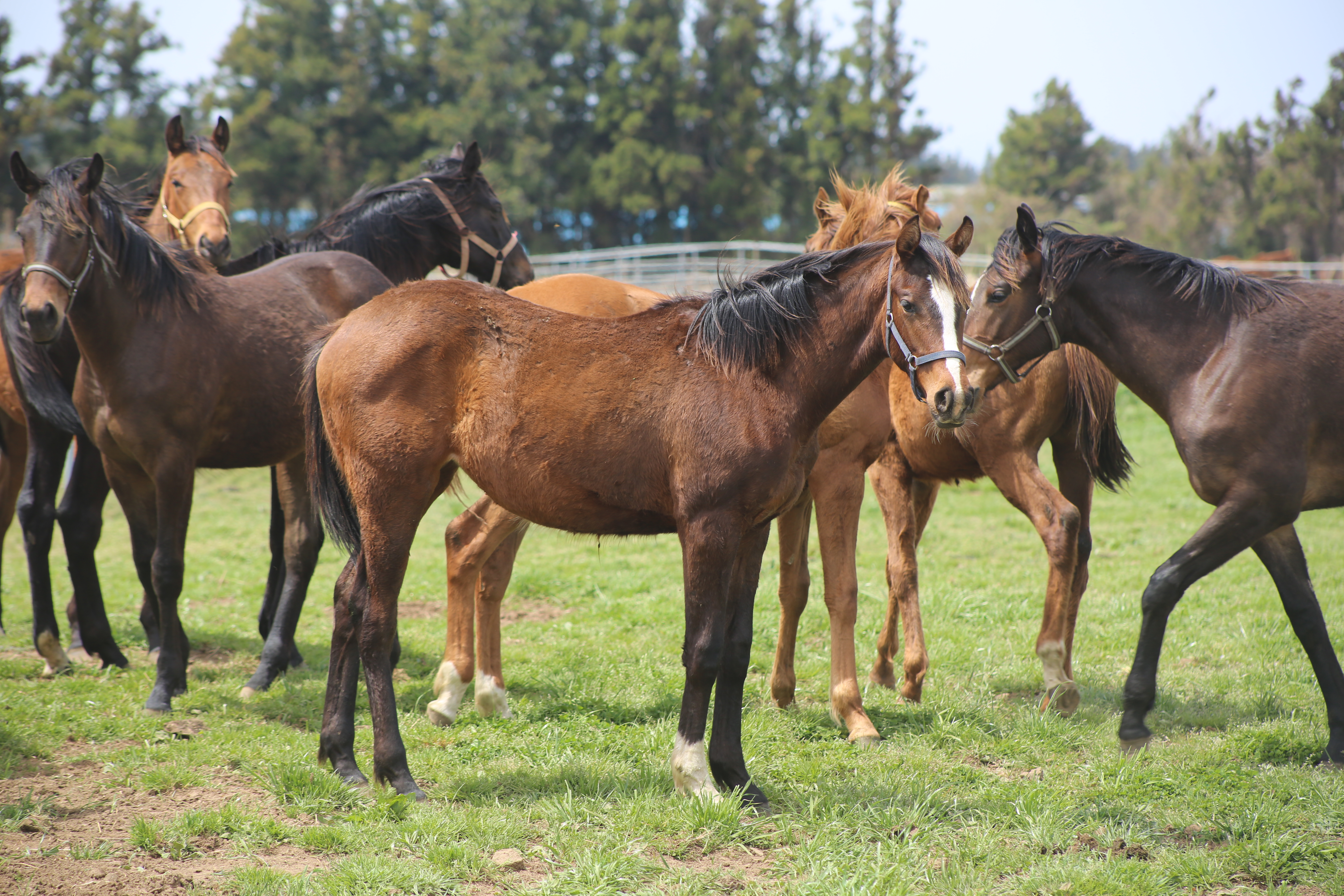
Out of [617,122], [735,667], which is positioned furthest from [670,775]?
[617,122]

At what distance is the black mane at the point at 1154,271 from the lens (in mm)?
4320

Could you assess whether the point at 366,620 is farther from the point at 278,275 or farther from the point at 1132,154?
the point at 1132,154

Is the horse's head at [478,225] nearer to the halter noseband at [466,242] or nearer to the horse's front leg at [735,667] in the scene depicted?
the halter noseband at [466,242]

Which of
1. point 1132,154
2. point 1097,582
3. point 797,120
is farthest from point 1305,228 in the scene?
point 1132,154

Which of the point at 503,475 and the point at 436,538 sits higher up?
the point at 503,475

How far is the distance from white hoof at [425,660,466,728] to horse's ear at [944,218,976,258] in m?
3.18

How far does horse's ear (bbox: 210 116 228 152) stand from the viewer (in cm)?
675

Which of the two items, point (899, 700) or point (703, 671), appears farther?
point (899, 700)

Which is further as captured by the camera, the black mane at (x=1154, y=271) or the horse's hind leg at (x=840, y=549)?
the horse's hind leg at (x=840, y=549)

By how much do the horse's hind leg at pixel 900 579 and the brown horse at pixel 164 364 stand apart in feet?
11.1

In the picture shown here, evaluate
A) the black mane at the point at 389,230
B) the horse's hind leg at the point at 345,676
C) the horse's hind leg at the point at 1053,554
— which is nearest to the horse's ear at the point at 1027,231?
the horse's hind leg at the point at 1053,554

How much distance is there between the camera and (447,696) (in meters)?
4.88

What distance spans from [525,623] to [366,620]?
120 inches

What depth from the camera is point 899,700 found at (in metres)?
5.12
